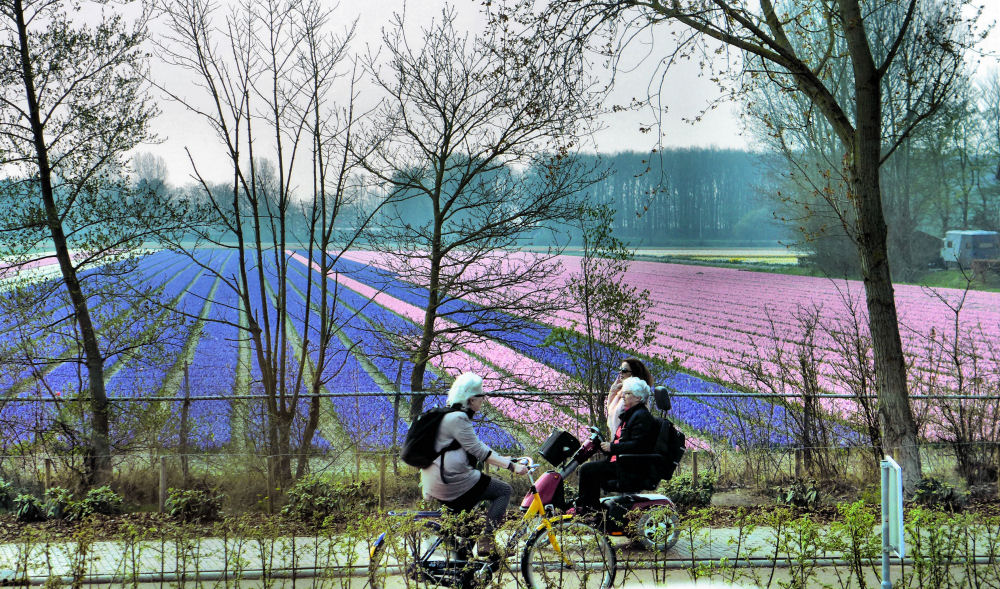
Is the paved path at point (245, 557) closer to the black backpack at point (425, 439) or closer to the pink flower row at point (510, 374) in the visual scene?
the black backpack at point (425, 439)

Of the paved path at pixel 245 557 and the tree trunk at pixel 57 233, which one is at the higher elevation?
the tree trunk at pixel 57 233

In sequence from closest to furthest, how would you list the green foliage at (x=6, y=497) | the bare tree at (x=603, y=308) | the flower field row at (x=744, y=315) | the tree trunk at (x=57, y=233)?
the green foliage at (x=6, y=497)
the tree trunk at (x=57, y=233)
the bare tree at (x=603, y=308)
the flower field row at (x=744, y=315)

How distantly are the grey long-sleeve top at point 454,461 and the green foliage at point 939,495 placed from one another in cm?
502

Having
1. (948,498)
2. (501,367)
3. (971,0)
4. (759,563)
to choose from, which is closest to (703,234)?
(501,367)

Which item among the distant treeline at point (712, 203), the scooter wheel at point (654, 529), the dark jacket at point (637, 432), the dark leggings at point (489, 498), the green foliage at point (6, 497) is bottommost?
the green foliage at point (6, 497)

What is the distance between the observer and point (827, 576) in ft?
19.7

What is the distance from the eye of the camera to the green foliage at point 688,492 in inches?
331

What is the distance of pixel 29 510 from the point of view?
8.45 m

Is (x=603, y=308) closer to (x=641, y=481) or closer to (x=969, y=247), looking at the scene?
(x=641, y=481)

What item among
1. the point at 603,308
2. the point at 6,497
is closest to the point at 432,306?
the point at 603,308

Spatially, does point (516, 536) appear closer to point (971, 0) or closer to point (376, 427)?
point (376, 427)

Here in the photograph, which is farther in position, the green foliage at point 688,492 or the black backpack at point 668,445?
the green foliage at point 688,492

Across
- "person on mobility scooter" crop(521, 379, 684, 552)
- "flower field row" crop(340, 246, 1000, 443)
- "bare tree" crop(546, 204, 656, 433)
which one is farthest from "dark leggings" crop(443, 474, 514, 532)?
"flower field row" crop(340, 246, 1000, 443)

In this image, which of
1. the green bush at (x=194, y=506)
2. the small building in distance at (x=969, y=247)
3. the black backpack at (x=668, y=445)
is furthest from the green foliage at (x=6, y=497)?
the small building in distance at (x=969, y=247)
